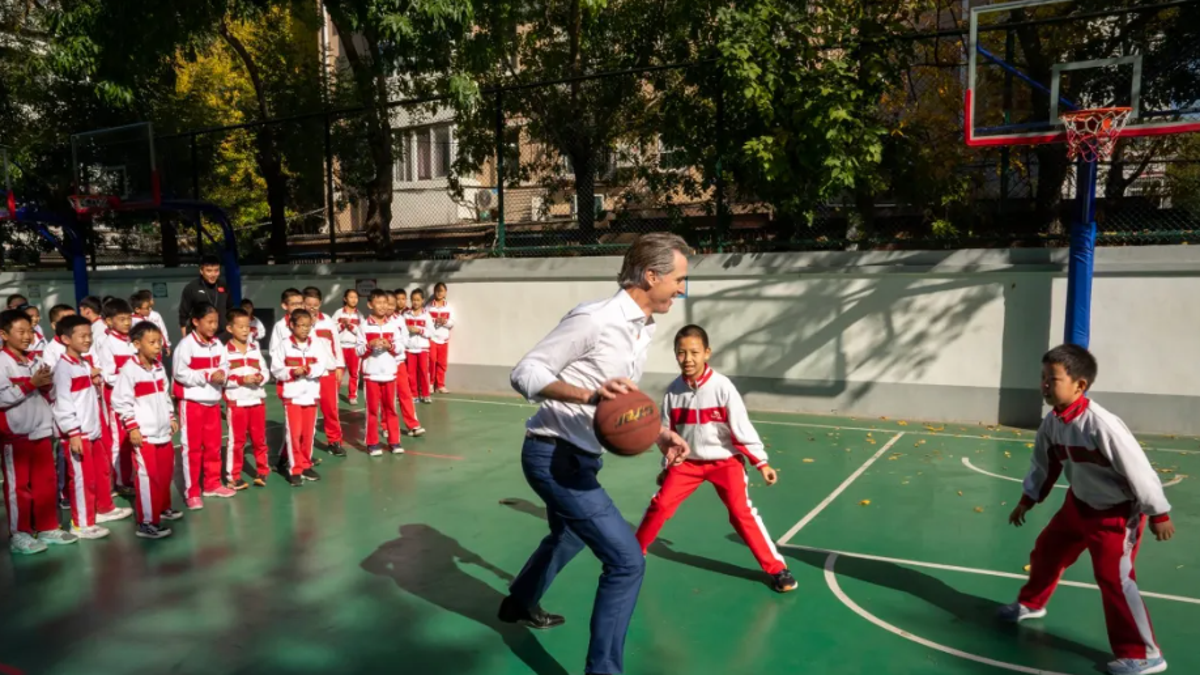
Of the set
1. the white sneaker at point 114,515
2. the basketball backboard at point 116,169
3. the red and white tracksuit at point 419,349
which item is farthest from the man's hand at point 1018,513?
the basketball backboard at point 116,169

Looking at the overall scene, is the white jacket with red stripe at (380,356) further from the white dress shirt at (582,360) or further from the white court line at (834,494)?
the white dress shirt at (582,360)

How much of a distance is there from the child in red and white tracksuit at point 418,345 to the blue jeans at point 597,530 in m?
8.74

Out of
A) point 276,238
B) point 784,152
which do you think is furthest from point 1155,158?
point 276,238

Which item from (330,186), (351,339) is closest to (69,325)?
(351,339)

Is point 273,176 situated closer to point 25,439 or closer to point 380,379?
point 380,379

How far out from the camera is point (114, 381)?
8.01 metres

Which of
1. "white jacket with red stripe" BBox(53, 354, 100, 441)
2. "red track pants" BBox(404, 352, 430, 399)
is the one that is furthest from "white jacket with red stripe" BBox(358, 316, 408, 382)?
"white jacket with red stripe" BBox(53, 354, 100, 441)

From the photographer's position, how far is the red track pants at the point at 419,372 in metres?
12.7

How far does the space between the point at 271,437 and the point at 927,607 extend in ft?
26.7

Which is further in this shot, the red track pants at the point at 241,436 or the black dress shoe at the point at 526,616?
the red track pants at the point at 241,436

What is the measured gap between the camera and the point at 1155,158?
1072cm

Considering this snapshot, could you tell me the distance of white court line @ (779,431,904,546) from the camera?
6.68 meters

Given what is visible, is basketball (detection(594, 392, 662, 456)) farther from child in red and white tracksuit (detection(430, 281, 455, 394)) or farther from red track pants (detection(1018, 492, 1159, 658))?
child in red and white tracksuit (detection(430, 281, 455, 394))

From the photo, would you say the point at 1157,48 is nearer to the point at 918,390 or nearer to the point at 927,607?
the point at 918,390
